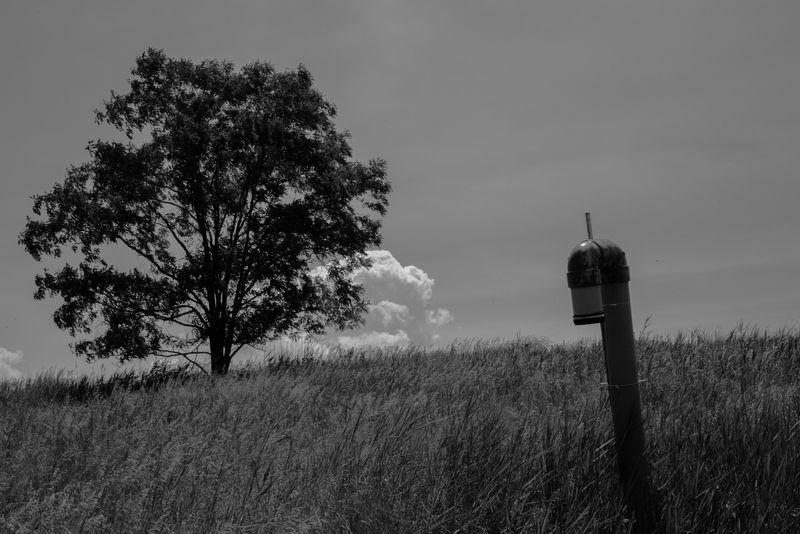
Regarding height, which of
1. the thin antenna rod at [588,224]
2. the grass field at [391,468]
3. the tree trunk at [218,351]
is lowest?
the grass field at [391,468]

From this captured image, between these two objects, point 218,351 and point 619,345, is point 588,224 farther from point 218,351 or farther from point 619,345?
point 218,351

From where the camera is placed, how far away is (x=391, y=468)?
17.0ft

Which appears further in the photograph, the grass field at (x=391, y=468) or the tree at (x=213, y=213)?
the tree at (x=213, y=213)

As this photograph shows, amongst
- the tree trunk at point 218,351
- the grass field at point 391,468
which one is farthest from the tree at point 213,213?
the grass field at point 391,468

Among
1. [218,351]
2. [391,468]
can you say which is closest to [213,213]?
[218,351]

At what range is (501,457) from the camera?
5.13 meters

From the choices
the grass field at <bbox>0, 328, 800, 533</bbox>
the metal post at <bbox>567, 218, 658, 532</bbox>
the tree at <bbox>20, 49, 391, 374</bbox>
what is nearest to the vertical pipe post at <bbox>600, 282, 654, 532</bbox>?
the metal post at <bbox>567, 218, 658, 532</bbox>

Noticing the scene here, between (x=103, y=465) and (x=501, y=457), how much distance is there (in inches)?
134

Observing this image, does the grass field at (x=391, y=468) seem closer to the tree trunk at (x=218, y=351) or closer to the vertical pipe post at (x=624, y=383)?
the vertical pipe post at (x=624, y=383)

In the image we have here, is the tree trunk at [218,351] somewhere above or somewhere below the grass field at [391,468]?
above

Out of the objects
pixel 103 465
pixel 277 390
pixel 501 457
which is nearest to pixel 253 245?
pixel 277 390

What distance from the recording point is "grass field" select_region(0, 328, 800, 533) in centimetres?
454

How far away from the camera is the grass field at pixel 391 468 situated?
4.54 metres

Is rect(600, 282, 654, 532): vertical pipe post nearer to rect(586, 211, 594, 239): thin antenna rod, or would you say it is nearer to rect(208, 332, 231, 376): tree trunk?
rect(586, 211, 594, 239): thin antenna rod
